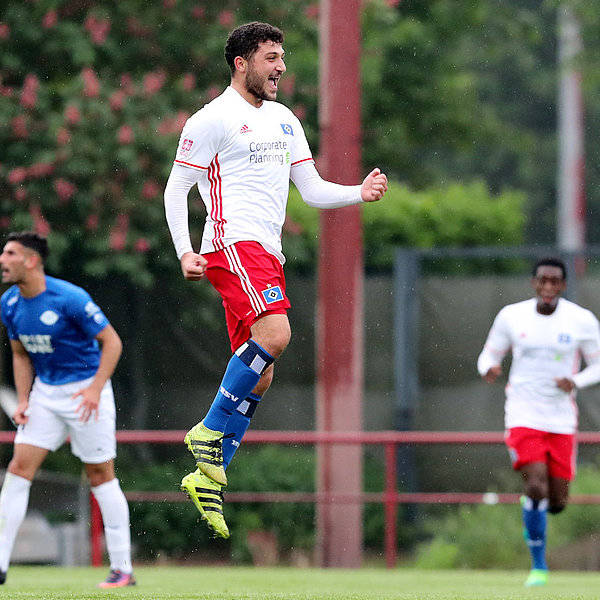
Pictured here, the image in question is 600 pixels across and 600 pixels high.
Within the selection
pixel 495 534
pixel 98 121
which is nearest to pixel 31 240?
pixel 98 121

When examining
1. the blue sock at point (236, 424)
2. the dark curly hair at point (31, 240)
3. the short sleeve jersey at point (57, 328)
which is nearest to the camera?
the blue sock at point (236, 424)

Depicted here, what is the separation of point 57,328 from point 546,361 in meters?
3.50

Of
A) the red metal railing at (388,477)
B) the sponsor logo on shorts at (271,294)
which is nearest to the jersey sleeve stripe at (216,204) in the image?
the sponsor logo on shorts at (271,294)

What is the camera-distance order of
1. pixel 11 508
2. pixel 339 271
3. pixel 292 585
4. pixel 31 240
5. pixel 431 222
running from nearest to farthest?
pixel 31 240, pixel 11 508, pixel 292 585, pixel 339 271, pixel 431 222

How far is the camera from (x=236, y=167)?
754 cm

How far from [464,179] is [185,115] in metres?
22.5

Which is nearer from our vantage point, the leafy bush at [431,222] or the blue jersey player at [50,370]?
the blue jersey player at [50,370]

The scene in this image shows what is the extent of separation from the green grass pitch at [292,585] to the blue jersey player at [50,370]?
0.73 metres

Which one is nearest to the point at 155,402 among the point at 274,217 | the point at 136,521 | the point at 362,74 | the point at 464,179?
the point at 136,521

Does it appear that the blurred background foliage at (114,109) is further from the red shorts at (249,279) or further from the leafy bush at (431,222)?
the red shorts at (249,279)

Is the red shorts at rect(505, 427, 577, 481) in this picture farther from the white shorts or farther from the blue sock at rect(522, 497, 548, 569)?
the white shorts

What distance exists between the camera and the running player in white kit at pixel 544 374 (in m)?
11.1

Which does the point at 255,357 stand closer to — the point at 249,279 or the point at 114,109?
the point at 249,279

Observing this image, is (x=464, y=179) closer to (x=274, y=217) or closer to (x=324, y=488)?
(x=324, y=488)
